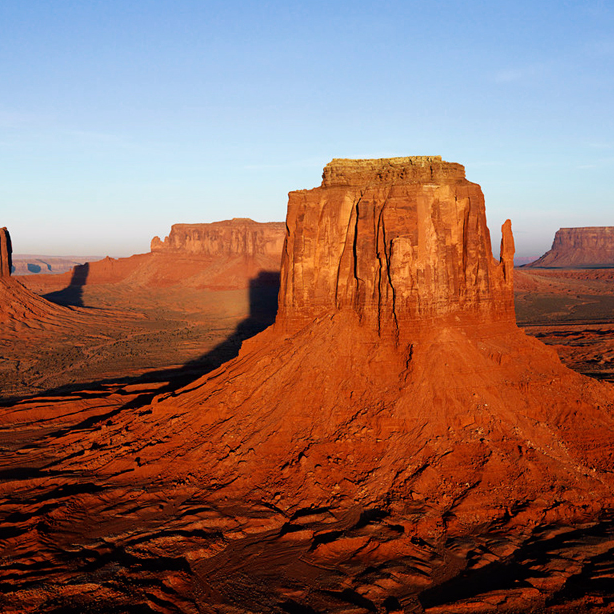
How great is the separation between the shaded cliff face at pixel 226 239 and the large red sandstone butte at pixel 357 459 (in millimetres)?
95417

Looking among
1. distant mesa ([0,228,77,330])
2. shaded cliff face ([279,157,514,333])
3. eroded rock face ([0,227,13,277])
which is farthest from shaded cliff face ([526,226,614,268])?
shaded cliff face ([279,157,514,333])

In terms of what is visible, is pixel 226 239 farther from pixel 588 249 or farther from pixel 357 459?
pixel 588 249

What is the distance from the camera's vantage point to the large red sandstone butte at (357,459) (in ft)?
42.0

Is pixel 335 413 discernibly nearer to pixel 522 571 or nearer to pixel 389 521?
pixel 389 521

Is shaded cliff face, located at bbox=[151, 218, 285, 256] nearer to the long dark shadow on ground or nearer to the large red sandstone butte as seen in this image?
the long dark shadow on ground

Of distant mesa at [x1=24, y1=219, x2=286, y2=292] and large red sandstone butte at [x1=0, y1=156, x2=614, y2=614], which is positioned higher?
distant mesa at [x1=24, y1=219, x2=286, y2=292]

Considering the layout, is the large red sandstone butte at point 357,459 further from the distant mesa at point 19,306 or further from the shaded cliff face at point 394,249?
the distant mesa at point 19,306

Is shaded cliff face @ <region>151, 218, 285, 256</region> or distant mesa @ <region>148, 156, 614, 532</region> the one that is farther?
shaded cliff face @ <region>151, 218, 285, 256</region>

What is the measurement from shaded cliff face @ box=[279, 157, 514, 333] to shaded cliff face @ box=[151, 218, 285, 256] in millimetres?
95894

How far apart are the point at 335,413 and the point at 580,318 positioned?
2350 inches

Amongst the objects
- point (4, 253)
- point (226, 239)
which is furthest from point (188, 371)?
Result: point (226, 239)

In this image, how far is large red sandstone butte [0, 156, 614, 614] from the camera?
12812mm

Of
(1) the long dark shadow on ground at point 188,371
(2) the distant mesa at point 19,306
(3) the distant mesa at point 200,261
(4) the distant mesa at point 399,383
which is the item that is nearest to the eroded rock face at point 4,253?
(2) the distant mesa at point 19,306

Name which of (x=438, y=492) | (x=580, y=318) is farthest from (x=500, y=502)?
(x=580, y=318)
